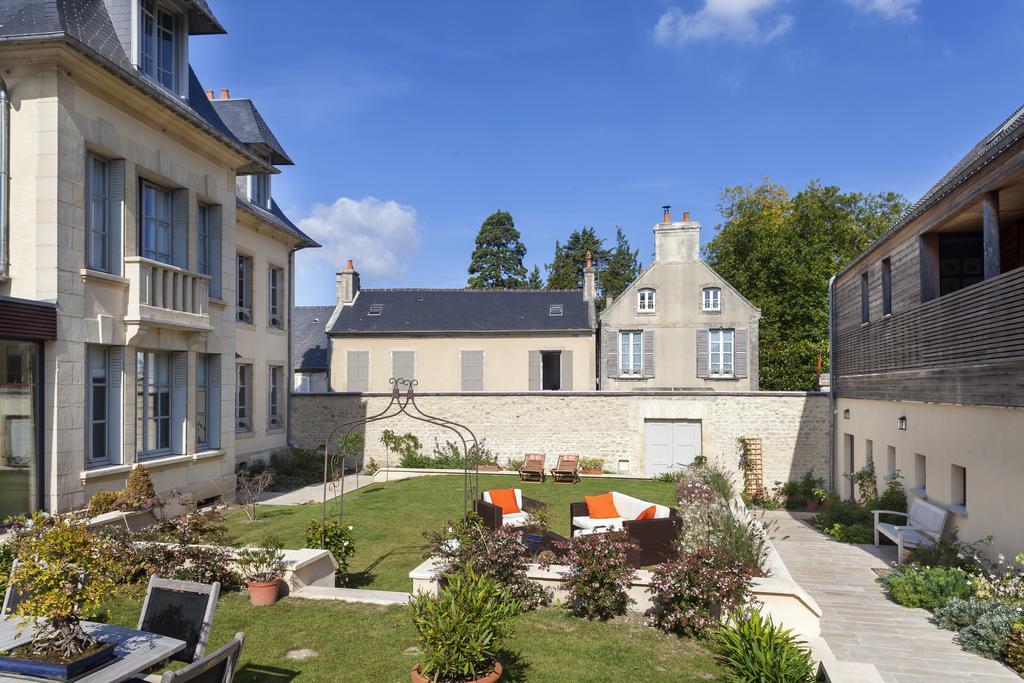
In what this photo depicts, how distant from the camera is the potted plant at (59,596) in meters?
3.69

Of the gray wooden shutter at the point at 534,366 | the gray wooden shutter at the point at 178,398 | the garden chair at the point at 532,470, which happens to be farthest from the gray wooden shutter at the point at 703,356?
the gray wooden shutter at the point at 178,398

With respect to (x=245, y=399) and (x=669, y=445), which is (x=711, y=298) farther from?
(x=245, y=399)

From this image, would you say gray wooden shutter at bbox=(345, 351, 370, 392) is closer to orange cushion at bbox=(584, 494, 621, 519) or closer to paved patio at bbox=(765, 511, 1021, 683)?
orange cushion at bbox=(584, 494, 621, 519)

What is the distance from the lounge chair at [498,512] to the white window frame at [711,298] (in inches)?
534

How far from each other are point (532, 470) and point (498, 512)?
791 cm

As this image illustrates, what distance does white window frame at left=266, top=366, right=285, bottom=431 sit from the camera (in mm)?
17062

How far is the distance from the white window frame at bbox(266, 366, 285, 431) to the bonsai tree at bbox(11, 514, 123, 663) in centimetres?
1335

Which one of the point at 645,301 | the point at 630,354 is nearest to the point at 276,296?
the point at 630,354

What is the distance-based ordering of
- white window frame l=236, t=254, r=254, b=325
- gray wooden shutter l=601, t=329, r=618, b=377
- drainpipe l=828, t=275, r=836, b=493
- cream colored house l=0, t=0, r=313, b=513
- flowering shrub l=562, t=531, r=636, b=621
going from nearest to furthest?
flowering shrub l=562, t=531, r=636, b=621 → cream colored house l=0, t=0, r=313, b=513 → white window frame l=236, t=254, r=254, b=325 → drainpipe l=828, t=275, r=836, b=493 → gray wooden shutter l=601, t=329, r=618, b=377

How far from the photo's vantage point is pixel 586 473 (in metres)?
18.1

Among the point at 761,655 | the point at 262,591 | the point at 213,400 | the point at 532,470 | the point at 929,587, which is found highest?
the point at 213,400

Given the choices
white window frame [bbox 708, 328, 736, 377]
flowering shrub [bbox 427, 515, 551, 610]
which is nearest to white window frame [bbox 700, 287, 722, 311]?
white window frame [bbox 708, 328, 736, 377]

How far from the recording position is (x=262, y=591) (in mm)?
6539

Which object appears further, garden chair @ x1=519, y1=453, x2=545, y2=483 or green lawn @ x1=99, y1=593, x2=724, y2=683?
garden chair @ x1=519, y1=453, x2=545, y2=483
